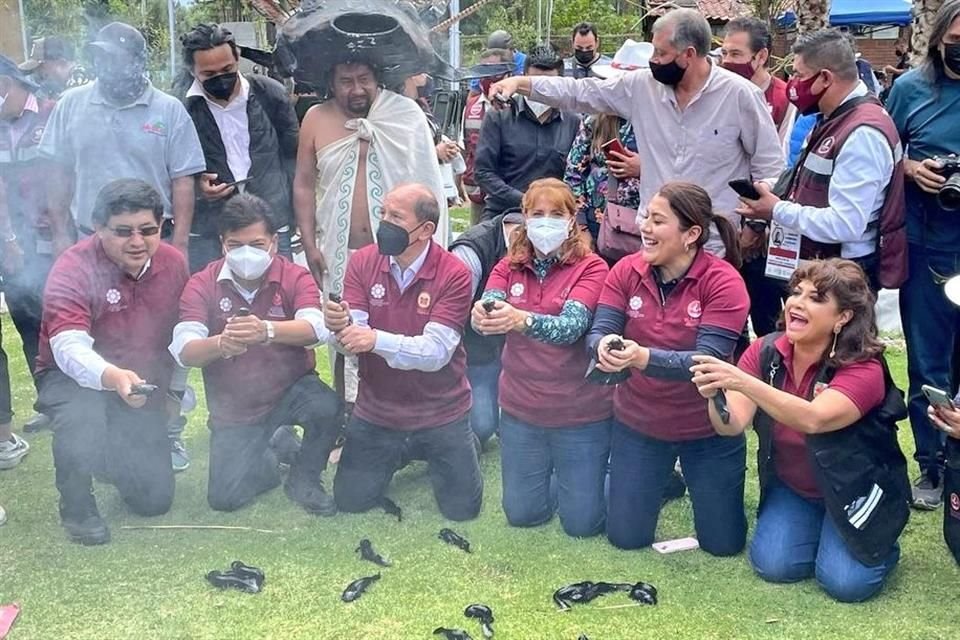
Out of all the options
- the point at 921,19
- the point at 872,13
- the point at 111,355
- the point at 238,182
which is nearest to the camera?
the point at 111,355

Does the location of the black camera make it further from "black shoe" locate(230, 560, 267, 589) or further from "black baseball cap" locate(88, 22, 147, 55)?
"black baseball cap" locate(88, 22, 147, 55)

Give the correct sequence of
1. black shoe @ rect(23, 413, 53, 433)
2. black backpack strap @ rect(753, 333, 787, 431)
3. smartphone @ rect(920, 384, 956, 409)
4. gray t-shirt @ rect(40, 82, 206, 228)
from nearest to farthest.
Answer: smartphone @ rect(920, 384, 956, 409) < black backpack strap @ rect(753, 333, 787, 431) < gray t-shirt @ rect(40, 82, 206, 228) < black shoe @ rect(23, 413, 53, 433)

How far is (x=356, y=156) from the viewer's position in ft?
14.4

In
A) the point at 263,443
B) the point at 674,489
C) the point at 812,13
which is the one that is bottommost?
the point at 674,489

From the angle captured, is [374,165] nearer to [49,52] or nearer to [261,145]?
[261,145]

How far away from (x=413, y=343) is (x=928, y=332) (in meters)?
2.09

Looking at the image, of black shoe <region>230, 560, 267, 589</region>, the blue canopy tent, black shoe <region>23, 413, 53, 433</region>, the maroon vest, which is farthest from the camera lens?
the blue canopy tent

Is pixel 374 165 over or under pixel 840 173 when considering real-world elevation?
under

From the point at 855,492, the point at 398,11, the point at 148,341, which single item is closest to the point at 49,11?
the point at 398,11

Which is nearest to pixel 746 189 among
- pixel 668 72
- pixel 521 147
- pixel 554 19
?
pixel 668 72

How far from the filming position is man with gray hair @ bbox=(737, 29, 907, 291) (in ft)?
12.0

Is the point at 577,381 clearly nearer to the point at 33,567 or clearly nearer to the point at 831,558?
the point at 831,558

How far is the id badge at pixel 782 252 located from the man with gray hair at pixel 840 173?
0.13 ft

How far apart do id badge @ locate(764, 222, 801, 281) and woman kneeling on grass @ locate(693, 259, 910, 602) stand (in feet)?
2.15
